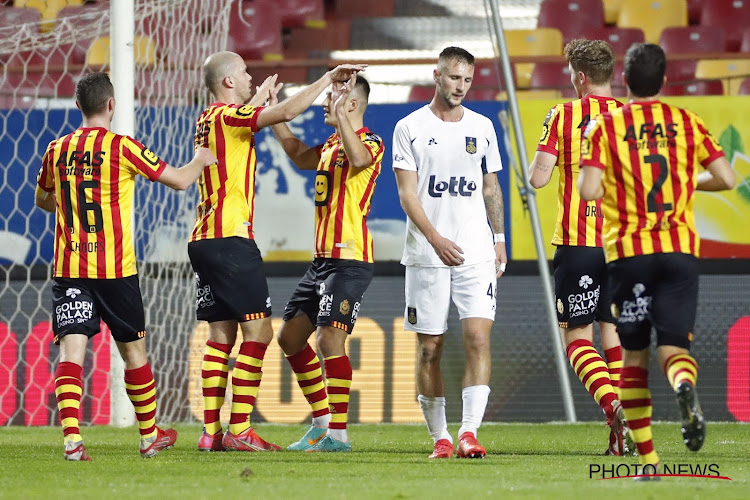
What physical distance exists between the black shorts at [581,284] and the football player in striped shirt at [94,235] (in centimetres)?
173

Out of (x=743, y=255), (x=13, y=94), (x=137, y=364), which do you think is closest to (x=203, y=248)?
(x=137, y=364)

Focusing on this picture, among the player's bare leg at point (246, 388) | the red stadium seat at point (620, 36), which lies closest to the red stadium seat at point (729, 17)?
the red stadium seat at point (620, 36)

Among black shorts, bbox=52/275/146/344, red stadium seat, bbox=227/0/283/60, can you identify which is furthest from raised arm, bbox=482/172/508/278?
red stadium seat, bbox=227/0/283/60

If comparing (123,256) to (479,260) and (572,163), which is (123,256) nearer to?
(479,260)

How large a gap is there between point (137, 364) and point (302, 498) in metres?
1.90

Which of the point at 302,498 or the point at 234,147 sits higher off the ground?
the point at 234,147

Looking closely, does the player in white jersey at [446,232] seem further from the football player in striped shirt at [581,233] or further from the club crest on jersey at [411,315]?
the football player in striped shirt at [581,233]

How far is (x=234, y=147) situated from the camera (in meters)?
5.35

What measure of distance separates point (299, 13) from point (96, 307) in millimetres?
7339

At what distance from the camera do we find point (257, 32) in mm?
11195

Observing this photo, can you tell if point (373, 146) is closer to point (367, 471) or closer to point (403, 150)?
point (403, 150)

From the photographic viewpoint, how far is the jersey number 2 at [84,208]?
499 cm

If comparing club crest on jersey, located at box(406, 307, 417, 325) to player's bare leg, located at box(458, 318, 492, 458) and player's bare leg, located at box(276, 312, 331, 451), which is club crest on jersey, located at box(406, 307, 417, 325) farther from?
player's bare leg, located at box(276, 312, 331, 451)

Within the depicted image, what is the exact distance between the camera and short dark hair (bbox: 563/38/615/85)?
5.16 meters
